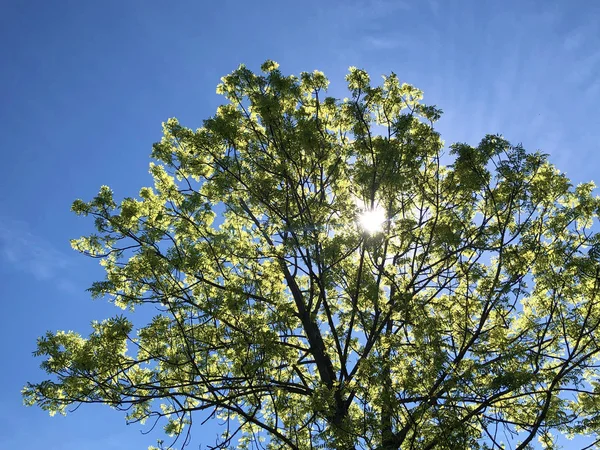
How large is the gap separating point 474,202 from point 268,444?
7589 millimetres

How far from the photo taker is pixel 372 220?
9.91 m

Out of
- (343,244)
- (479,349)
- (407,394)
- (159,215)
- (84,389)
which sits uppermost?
(159,215)

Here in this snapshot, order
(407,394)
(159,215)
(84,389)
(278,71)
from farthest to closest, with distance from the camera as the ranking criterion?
(278,71)
(159,215)
(84,389)
(407,394)

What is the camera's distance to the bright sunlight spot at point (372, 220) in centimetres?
988

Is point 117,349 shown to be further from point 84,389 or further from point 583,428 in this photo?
point 583,428

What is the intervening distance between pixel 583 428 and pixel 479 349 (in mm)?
2146

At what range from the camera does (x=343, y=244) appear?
9430mm

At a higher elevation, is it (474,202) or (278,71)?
(278,71)

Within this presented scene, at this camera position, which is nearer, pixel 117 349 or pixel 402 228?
pixel 117 349

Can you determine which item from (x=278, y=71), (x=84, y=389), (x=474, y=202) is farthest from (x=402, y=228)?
(x=84, y=389)

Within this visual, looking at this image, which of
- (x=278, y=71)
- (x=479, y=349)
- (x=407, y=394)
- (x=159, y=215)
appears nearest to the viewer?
(x=407, y=394)

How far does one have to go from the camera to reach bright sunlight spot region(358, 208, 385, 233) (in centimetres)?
988

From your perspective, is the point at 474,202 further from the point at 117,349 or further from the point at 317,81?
the point at 117,349

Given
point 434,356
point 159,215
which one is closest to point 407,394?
point 434,356
